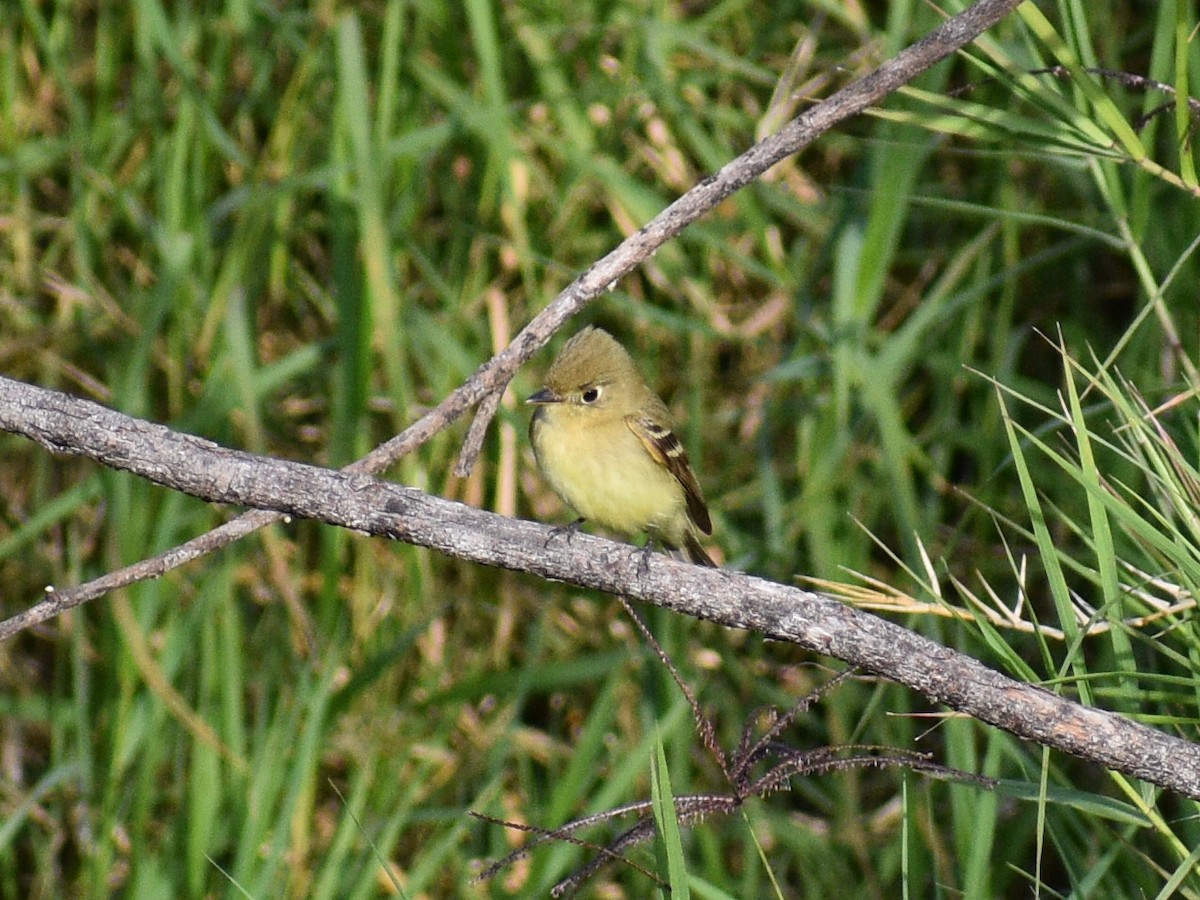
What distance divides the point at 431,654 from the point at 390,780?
495 millimetres

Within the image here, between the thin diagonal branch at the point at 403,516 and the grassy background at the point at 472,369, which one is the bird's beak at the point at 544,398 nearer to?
the grassy background at the point at 472,369

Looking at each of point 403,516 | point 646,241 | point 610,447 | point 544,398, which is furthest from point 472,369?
point 403,516

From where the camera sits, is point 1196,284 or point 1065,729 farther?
point 1196,284

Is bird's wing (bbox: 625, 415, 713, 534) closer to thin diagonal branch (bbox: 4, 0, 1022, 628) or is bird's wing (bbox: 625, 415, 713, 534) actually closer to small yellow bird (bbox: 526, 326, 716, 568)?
small yellow bird (bbox: 526, 326, 716, 568)

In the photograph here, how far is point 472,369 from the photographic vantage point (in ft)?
14.5

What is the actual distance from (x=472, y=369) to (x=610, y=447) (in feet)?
2.30

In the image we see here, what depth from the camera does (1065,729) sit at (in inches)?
79.4

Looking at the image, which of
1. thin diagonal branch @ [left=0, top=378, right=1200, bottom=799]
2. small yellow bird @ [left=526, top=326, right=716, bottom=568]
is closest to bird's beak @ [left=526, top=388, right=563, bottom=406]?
small yellow bird @ [left=526, top=326, right=716, bottom=568]

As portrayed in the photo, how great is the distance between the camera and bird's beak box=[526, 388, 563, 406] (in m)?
3.89

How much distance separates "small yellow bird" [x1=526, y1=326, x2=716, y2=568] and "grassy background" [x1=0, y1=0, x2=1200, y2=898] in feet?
1.35

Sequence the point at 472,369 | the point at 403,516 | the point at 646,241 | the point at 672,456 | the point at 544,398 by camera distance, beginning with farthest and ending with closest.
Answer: the point at 472,369, the point at 672,456, the point at 544,398, the point at 646,241, the point at 403,516

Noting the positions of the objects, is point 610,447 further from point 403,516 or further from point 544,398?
point 403,516

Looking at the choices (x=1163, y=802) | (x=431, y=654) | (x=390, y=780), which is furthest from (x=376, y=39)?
(x=1163, y=802)

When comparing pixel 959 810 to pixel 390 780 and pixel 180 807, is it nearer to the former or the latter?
pixel 390 780
